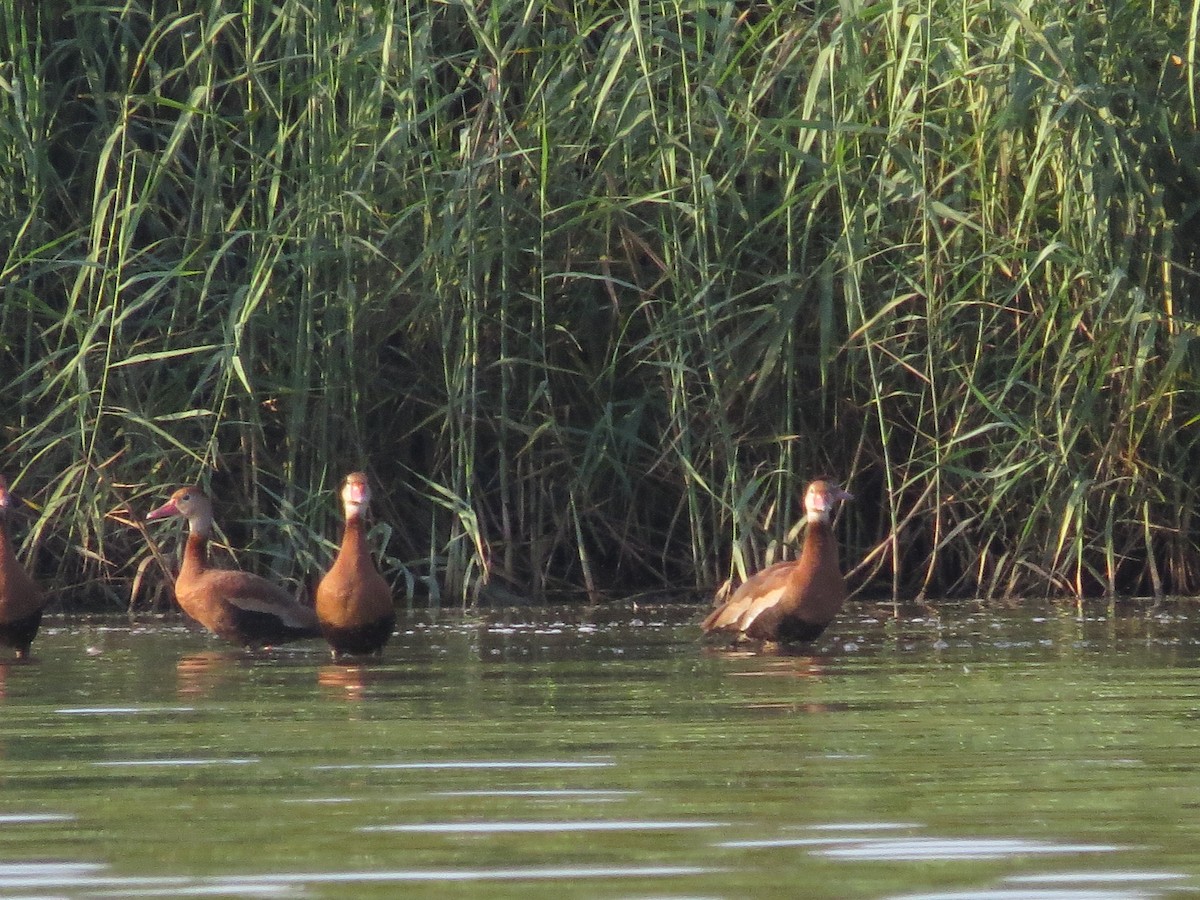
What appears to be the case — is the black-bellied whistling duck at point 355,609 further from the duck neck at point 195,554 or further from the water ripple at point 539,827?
the water ripple at point 539,827

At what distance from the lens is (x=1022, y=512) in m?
8.09

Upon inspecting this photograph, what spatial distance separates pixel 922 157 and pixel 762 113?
0.79 meters

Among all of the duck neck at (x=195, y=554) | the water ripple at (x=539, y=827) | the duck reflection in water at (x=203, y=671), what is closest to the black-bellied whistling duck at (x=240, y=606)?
the duck neck at (x=195, y=554)

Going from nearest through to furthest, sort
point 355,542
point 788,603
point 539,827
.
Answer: point 539,827, point 788,603, point 355,542

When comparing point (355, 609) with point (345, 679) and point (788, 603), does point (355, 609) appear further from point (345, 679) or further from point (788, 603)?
point (788, 603)

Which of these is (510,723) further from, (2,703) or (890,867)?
(890,867)

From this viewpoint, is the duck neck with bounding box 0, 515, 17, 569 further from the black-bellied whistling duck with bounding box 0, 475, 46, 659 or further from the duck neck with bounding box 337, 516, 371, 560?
the duck neck with bounding box 337, 516, 371, 560

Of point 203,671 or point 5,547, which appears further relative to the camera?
point 5,547

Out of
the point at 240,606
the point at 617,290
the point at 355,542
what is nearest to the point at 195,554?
the point at 240,606

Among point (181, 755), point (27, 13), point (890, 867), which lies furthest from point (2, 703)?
point (27, 13)

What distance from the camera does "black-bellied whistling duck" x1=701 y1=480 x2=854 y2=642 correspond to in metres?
6.97

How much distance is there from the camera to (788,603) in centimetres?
696

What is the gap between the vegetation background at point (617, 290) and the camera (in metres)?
7.87

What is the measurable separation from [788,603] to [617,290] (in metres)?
1.82
